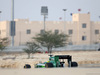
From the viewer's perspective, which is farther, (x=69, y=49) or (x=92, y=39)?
(x=92, y=39)

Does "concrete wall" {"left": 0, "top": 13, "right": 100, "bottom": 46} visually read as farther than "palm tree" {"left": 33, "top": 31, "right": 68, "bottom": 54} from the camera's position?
Yes

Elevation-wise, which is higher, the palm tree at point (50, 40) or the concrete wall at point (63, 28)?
the concrete wall at point (63, 28)

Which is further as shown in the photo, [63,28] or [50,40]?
[63,28]

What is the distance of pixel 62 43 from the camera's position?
182ft

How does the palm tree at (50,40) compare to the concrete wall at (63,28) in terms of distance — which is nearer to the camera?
the palm tree at (50,40)

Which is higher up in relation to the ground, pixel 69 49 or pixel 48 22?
pixel 48 22

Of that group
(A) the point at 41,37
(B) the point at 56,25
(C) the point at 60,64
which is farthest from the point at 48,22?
(C) the point at 60,64

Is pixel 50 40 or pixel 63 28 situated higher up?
pixel 63 28

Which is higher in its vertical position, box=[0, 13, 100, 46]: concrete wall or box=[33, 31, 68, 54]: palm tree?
box=[0, 13, 100, 46]: concrete wall
